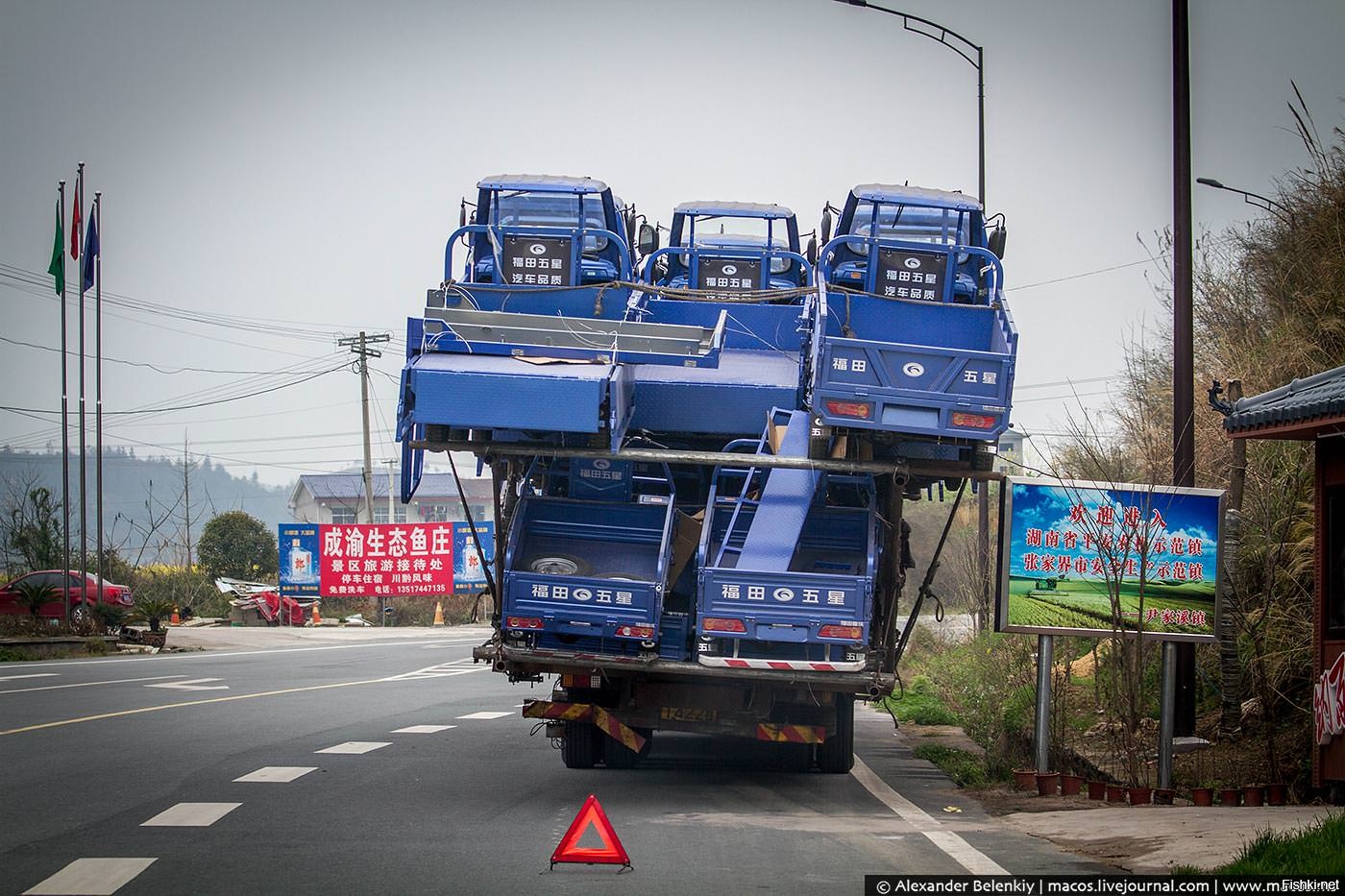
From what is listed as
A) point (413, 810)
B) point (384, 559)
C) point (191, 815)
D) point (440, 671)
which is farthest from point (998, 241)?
point (384, 559)

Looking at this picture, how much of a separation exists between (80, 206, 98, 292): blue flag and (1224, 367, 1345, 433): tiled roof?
31.6 metres

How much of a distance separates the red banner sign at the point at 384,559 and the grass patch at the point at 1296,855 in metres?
44.9

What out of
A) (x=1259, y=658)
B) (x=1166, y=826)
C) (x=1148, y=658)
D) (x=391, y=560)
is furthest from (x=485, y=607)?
(x=1166, y=826)

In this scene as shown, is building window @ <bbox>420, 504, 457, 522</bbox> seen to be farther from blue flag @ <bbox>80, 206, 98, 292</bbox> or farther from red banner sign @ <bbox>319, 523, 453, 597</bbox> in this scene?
blue flag @ <bbox>80, 206, 98, 292</bbox>

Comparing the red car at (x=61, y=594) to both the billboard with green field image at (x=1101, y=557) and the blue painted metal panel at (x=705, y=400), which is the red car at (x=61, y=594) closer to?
the blue painted metal panel at (x=705, y=400)

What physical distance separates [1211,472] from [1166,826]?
8.73m

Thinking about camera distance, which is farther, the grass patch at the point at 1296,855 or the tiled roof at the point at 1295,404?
the tiled roof at the point at 1295,404

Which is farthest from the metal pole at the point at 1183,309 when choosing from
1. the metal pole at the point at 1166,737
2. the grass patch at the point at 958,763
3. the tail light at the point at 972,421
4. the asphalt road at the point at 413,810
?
the tail light at the point at 972,421

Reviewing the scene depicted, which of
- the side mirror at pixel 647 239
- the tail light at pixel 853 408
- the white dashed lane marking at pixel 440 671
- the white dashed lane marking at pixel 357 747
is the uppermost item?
the side mirror at pixel 647 239

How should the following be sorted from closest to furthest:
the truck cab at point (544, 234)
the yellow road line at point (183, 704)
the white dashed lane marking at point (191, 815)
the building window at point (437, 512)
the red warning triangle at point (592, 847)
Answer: the red warning triangle at point (592, 847) → the white dashed lane marking at point (191, 815) → the truck cab at point (544, 234) → the yellow road line at point (183, 704) → the building window at point (437, 512)

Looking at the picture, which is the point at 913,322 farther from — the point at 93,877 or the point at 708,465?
the point at 93,877

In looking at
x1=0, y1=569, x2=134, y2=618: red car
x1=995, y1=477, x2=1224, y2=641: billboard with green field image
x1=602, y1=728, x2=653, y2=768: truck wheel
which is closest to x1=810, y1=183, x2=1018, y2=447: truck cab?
x1=995, y1=477, x2=1224, y2=641: billboard with green field image

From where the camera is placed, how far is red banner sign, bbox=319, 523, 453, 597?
52062mm

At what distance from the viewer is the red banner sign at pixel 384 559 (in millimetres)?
52062
